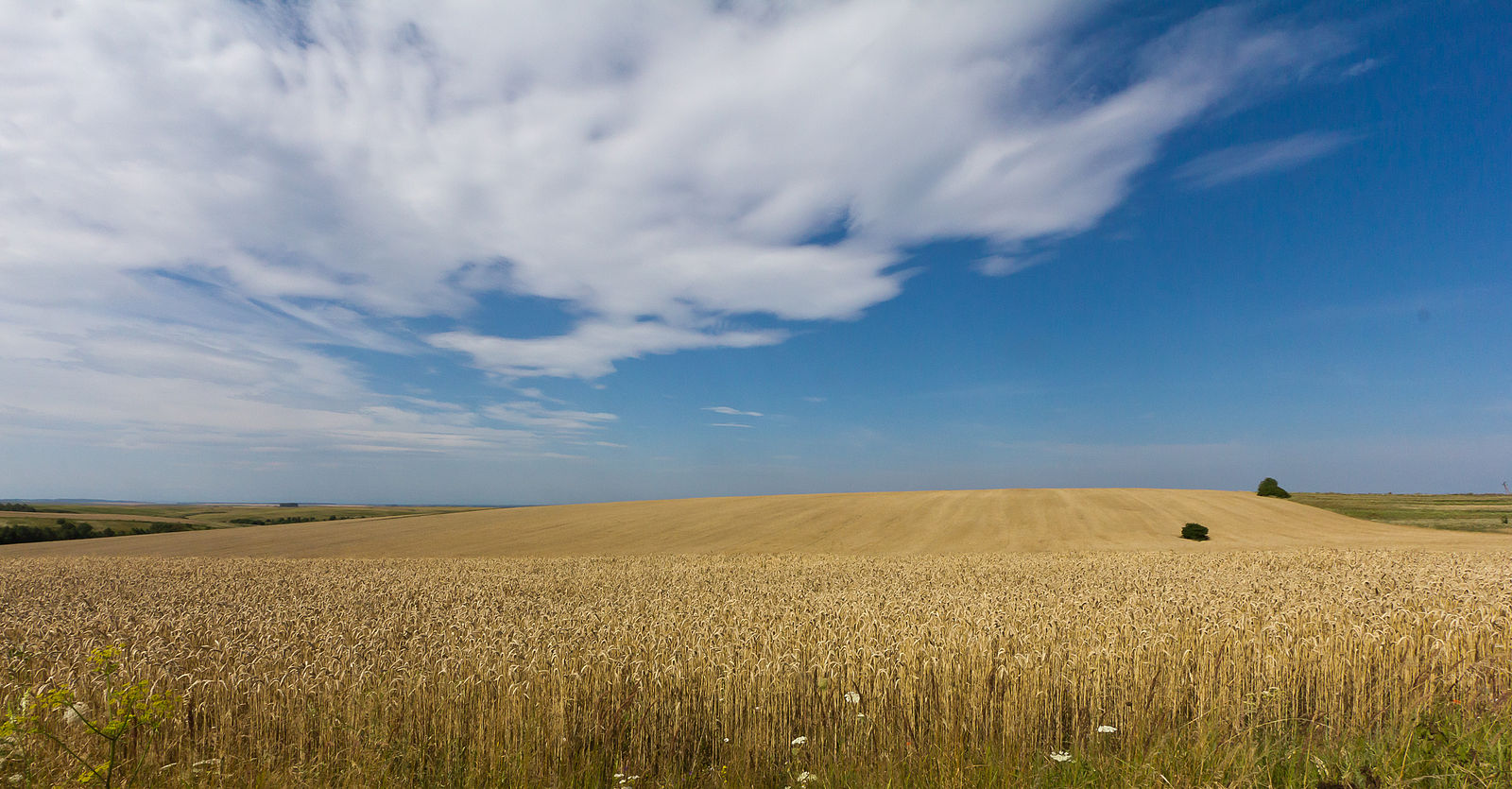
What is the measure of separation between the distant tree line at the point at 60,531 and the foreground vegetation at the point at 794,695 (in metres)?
49.3

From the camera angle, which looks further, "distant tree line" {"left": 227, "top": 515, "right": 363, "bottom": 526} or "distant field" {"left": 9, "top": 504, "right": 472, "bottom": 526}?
"distant field" {"left": 9, "top": 504, "right": 472, "bottom": 526}

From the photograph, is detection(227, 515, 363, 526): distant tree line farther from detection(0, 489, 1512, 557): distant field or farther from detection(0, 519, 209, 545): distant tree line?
detection(0, 489, 1512, 557): distant field

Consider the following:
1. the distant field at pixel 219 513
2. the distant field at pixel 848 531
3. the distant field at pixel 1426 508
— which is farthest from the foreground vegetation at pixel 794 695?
the distant field at pixel 219 513

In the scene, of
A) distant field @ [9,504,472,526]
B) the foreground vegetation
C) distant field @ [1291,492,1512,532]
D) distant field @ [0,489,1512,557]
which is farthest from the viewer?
distant field @ [9,504,472,526]

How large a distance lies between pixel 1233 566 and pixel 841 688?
57.9ft

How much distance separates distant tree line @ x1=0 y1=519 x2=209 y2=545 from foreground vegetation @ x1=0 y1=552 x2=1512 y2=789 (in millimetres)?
49263

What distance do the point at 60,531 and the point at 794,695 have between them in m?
63.3

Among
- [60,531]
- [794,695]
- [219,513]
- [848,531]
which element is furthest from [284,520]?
[794,695]

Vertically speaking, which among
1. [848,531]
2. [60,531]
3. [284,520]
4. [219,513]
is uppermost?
[60,531]

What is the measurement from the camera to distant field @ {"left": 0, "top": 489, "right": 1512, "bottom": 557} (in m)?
34.0

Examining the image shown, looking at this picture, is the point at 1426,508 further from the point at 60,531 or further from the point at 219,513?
the point at 219,513

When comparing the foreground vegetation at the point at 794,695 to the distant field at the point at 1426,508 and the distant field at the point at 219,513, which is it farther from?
the distant field at the point at 219,513

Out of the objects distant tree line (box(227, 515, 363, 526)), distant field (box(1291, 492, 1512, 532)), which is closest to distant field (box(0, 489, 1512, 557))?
distant field (box(1291, 492, 1512, 532))

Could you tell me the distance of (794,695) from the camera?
20.5ft
